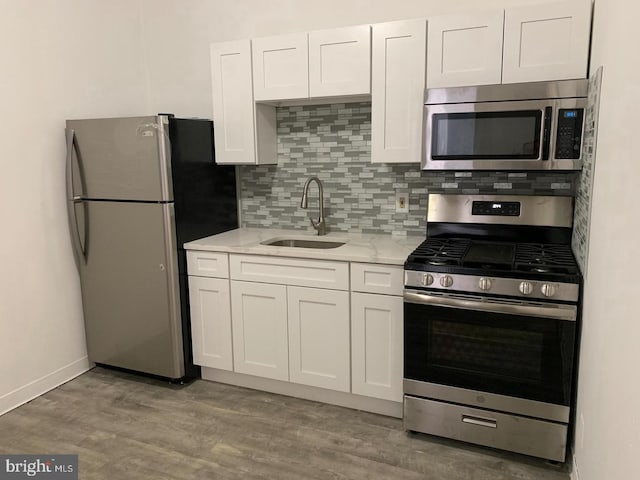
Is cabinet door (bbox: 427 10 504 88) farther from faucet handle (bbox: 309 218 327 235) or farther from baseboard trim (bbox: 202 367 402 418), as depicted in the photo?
baseboard trim (bbox: 202 367 402 418)

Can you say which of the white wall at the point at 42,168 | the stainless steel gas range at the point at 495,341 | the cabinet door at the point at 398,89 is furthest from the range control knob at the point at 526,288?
the white wall at the point at 42,168

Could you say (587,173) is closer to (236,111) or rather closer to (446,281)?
(446,281)

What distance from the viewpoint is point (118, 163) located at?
3.00 m

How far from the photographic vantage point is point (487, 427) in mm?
2379

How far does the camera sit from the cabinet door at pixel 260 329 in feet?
9.57

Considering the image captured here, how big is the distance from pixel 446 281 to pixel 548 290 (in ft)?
1.42

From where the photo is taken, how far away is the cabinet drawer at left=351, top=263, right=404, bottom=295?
8.50 ft

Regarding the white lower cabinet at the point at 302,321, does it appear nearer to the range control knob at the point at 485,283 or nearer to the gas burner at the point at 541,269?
the range control knob at the point at 485,283

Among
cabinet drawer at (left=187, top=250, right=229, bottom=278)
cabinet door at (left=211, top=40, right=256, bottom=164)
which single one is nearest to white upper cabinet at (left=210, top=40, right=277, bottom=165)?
cabinet door at (left=211, top=40, right=256, bottom=164)

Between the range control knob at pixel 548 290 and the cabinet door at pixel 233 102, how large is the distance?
1.86 meters

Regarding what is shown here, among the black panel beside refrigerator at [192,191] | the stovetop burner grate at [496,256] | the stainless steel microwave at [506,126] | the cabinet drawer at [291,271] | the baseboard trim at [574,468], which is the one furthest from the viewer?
the black panel beside refrigerator at [192,191]

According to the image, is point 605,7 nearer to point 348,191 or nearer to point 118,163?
point 348,191

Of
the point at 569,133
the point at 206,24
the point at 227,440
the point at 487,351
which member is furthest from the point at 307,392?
the point at 206,24

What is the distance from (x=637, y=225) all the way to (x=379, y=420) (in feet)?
6.09
